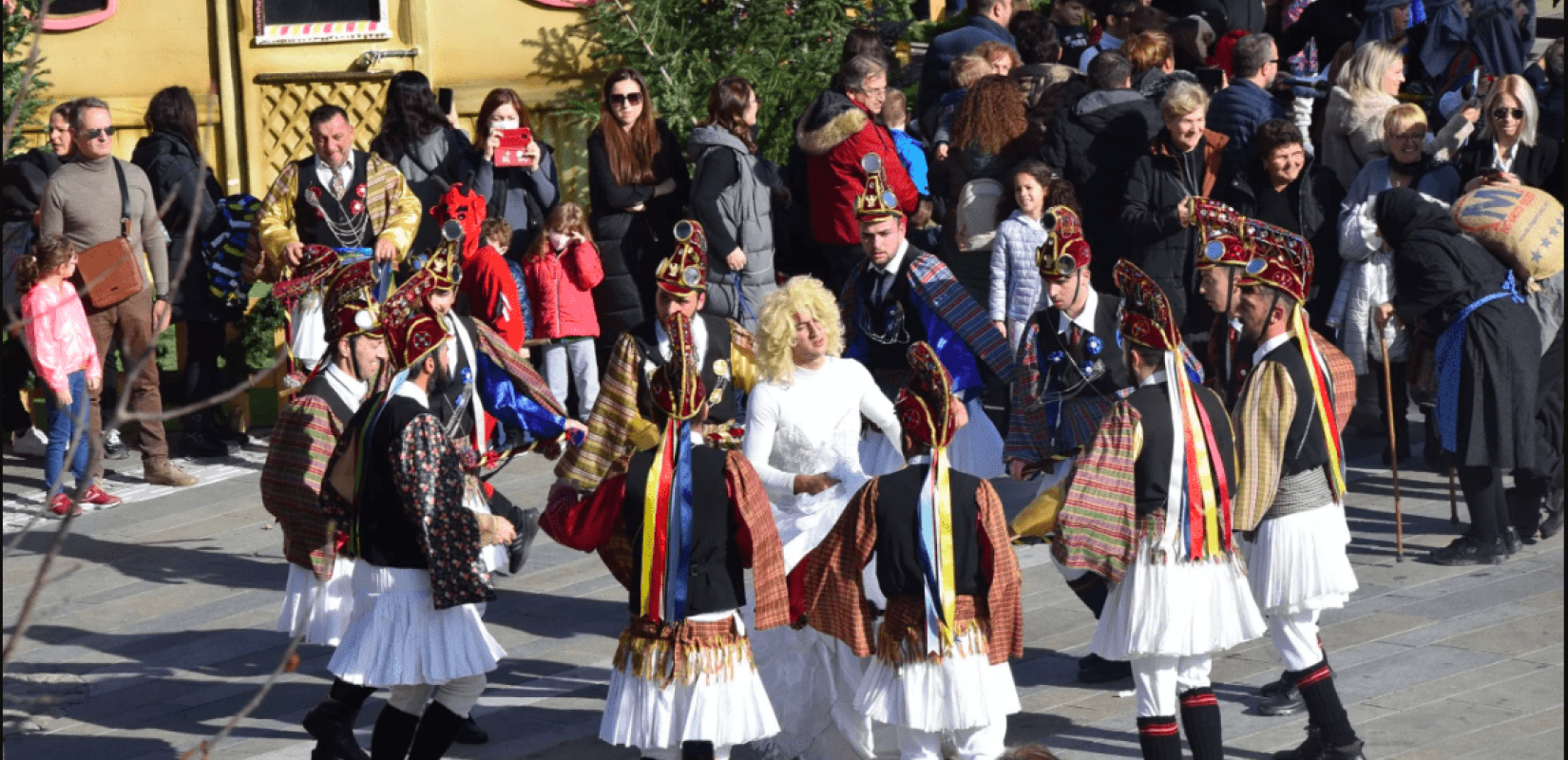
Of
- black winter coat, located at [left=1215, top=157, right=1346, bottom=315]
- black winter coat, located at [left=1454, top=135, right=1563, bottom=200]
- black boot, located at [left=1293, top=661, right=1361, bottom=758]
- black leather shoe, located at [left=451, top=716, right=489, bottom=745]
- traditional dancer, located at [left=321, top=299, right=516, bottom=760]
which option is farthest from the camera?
black winter coat, located at [left=1215, top=157, right=1346, bottom=315]

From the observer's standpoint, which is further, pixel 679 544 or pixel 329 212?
pixel 329 212

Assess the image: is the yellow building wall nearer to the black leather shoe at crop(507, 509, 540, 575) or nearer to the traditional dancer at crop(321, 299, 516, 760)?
the black leather shoe at crop(507, 509, 540, 575)

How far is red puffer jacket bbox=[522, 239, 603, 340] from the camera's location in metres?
11.3

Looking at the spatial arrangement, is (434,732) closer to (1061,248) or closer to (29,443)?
(1061,248)

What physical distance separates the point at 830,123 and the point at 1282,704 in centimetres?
484

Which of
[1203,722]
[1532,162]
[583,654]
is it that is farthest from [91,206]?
[1532,162]

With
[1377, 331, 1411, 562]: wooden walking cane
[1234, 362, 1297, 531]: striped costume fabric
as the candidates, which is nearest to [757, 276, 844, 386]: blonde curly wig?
[1234, 362, 1297, 531]: striped costume fabric

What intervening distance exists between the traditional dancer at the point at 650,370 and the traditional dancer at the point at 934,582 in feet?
3.48

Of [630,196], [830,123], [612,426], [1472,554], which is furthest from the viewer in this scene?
[630,196]

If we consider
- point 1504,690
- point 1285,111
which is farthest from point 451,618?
point 1285,111

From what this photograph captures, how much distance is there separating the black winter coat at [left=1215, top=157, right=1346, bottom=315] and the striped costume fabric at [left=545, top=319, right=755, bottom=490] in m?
4.61

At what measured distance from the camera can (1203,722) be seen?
630 cm

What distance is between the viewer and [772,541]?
6.20 m

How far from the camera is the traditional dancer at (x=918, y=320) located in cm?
796
